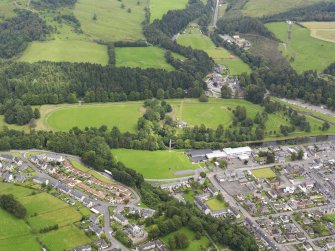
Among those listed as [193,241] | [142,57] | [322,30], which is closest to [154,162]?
[193,241]

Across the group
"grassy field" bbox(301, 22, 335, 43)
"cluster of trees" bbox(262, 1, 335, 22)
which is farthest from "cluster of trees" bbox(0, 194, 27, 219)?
"cluster of trees" bbox(262, 1, 335, 22)

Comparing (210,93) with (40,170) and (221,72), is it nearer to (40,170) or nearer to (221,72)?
(221,72)

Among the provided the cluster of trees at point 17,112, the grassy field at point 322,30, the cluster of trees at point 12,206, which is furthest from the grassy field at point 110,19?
the cluster of trees at point 12,206

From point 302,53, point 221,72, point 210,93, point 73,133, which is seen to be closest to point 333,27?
point 302,53

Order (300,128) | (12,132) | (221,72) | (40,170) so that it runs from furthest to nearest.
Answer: (221,72), (300,128), (12,132), (40,170)

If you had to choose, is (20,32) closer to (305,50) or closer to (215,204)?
(305,50)

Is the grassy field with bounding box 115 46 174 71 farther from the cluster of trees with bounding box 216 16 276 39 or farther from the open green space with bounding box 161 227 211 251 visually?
the open green space with bounding box 161 227 211 251
